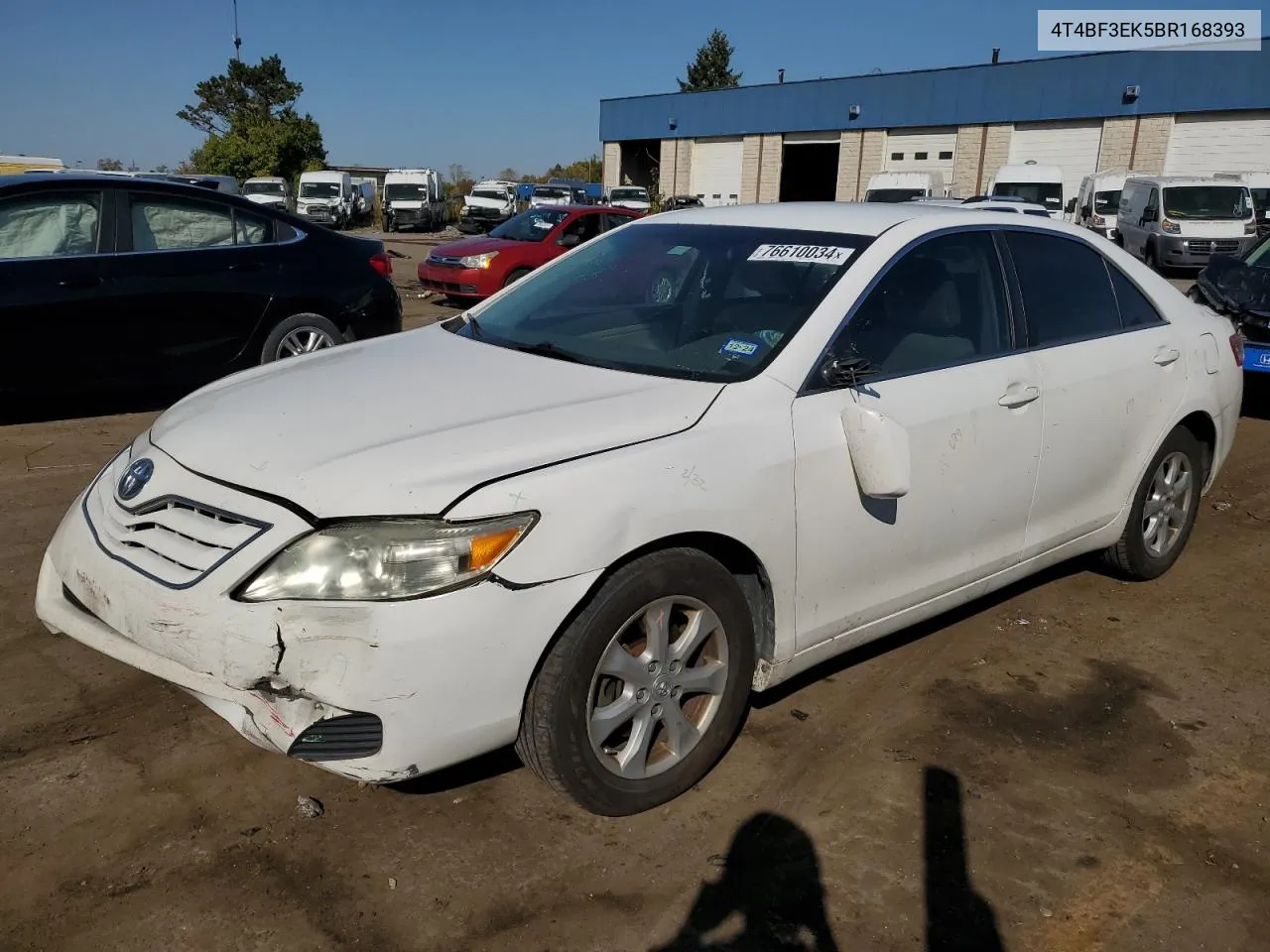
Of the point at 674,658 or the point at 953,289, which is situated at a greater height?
the point at 953,289

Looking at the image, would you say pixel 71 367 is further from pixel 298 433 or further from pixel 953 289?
pixel 953 289

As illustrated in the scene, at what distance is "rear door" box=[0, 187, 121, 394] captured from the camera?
19.3ft

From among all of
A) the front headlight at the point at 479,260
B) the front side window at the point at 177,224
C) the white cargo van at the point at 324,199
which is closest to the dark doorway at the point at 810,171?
the white cargo van at the point at 324,199

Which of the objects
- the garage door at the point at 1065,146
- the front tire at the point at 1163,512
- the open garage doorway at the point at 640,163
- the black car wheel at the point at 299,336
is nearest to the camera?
the front tire at the point at 1163,512

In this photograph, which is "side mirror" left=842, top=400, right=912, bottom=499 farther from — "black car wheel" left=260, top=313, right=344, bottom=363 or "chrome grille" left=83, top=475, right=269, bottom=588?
"black car wheel" left=260, top=313, right=344, bottom=363

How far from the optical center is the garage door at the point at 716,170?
4584cm

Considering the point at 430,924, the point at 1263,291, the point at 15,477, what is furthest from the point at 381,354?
the point at 1263,291

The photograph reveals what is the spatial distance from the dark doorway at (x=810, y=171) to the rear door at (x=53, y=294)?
4035 centimetres

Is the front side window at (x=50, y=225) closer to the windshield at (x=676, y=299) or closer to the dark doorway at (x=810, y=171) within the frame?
the windshield at (x=676, y=299)

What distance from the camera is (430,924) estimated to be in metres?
2.42

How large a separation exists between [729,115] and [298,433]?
149 ft

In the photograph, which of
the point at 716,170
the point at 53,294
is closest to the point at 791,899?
the point at 53,294

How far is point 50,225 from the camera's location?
6.11 metres

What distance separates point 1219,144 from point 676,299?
3492 cm
